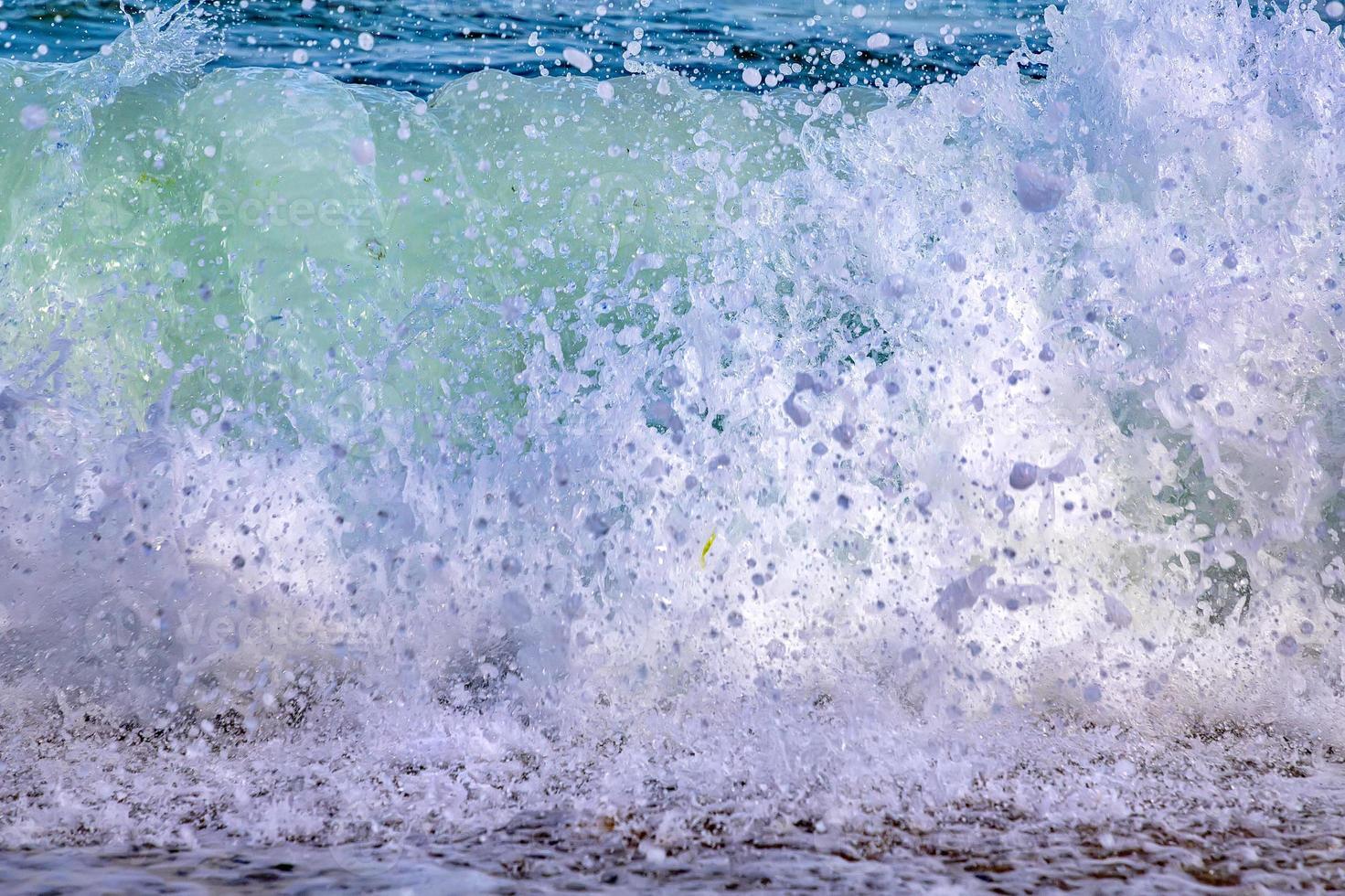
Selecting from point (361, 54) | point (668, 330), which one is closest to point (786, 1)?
point (361, 54)

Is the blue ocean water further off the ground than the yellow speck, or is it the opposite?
the blue ocean water

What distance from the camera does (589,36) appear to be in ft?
18.3

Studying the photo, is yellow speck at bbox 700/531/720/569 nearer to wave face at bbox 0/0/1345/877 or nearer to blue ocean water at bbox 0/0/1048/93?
wave face at bbox 0/0/1345/877

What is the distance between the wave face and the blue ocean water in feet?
6.96

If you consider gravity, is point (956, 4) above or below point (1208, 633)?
above

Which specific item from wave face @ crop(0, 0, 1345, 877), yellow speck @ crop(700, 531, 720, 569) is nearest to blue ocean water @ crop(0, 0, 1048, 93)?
wave face @ crop(0, 0, 1345, 877)

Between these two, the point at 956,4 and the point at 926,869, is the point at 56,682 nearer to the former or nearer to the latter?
the point at 926,869

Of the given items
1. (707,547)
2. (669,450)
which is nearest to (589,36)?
(669,450)

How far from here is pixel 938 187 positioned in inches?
113

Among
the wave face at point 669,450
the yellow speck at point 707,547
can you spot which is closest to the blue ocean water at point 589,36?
the wave face at point 669,450

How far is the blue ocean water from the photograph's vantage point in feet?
17.1

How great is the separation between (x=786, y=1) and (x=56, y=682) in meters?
4.44

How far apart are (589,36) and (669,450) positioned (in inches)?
139

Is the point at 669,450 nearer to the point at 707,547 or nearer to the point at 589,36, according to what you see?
the point at 707,547
